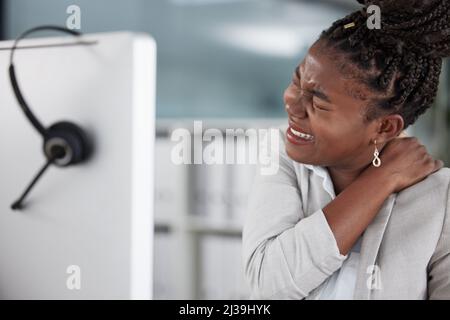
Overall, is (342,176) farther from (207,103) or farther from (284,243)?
(207,103)

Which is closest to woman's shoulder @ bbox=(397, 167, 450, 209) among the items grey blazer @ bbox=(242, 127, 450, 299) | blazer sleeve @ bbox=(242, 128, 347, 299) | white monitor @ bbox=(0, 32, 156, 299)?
grey blazer @ bbox=(242, 127, 450, 299)

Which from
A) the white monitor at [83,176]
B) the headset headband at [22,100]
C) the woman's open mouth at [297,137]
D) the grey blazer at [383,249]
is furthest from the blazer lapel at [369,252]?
the headset headband at [22,100]

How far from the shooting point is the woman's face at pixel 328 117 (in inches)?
27.0

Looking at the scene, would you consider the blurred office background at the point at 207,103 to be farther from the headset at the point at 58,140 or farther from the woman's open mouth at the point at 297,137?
the headset at the point at 58,140

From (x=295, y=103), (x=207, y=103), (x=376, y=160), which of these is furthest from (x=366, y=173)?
(x=207, y=103)

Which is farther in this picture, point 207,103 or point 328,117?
point 207,103

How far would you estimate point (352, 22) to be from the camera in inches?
27.0

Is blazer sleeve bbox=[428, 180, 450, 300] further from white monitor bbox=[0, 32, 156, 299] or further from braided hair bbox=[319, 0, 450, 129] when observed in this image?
white monitor bbox=[0, 32, 156, 299]

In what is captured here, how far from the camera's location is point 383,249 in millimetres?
679

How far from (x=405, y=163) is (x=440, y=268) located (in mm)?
128

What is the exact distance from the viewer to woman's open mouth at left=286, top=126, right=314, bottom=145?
70 centimetres

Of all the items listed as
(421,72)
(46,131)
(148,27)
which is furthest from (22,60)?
(148,27)
